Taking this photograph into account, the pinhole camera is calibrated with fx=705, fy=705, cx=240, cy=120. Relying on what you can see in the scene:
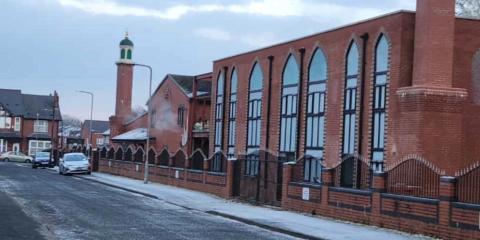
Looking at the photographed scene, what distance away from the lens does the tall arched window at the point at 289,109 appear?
35.5 meters

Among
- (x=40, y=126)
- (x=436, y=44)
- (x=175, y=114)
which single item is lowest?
(x=40, y=126)

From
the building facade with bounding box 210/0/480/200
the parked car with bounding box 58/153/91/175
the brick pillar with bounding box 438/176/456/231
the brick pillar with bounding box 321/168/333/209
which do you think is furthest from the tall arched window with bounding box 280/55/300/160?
the parked car with bounding box 58/153/91/175

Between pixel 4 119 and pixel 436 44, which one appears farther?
pixel 4 119

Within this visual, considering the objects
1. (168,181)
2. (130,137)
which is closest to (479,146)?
(168,181)

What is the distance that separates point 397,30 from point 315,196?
8222 millimetres

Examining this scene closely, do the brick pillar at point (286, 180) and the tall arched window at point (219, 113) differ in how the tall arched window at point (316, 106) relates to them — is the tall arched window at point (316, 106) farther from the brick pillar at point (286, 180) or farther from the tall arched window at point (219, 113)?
the tall arched window at point (219, 113)

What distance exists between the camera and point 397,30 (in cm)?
2698

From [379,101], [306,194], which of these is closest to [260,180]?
[306,194]

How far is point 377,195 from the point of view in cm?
→ 1925

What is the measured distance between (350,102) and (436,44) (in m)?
5.85

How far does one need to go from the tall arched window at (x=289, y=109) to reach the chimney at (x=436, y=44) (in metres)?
10.6

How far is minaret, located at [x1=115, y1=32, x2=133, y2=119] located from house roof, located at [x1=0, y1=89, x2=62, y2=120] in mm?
32089

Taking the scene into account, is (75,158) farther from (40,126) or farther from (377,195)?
(40,126)

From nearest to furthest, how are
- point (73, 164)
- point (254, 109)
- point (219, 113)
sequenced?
point (254, 109)
point (219, 113)
point (73, 164)
